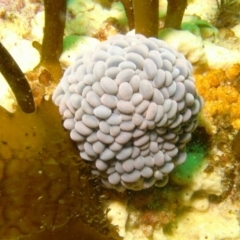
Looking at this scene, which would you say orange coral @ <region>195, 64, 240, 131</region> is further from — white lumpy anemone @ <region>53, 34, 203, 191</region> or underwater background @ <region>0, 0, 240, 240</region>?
white lumpy anemone @ <region>53, 34, 203, 191</region>

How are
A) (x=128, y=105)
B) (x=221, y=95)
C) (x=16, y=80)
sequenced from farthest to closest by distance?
1. (x=221, y=95)
2. (x=16, y=80)
3. (x=128, y=105)

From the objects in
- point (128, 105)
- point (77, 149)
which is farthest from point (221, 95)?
point (77, 149)

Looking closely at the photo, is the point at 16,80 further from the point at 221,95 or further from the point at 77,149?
the point at 221,95

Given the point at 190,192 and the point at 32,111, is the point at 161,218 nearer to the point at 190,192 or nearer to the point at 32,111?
the point at 190,192

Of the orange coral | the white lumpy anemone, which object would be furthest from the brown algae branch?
the orange coral

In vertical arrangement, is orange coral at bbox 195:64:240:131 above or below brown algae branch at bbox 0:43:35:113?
below

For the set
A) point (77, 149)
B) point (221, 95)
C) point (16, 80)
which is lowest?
point (77, 149)

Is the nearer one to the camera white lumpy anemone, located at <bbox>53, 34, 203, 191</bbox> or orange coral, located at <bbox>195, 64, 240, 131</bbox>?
white lumpy anemone, located at <bbox>53, 34, 203, 191</bbox>
